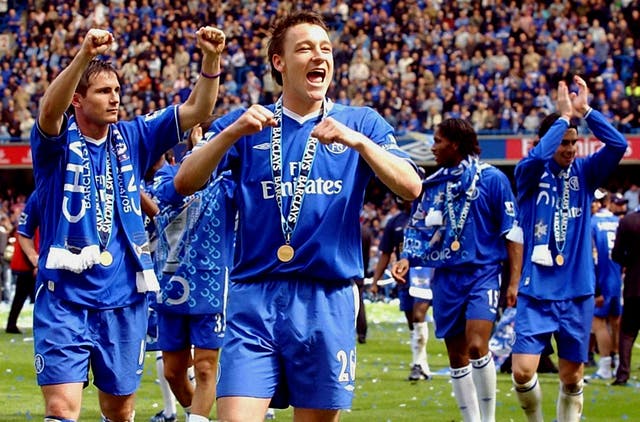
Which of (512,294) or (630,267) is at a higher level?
(512,294)

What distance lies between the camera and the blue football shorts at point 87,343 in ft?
21.9

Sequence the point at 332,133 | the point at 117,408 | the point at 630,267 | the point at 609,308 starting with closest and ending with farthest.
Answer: the point at 332,133
the point at 117,408
the point at 630,267
the point at 609,308

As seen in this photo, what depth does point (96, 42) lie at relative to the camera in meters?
6.10

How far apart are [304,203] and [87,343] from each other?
1694 millimetres

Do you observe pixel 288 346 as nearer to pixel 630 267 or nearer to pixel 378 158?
pixel 378 158

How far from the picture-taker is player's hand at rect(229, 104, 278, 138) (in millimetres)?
5258

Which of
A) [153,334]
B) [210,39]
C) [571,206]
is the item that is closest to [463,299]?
[571,206]

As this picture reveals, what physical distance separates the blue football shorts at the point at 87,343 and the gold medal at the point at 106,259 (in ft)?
0.80

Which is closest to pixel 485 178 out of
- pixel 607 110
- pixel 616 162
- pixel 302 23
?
pixel 616 162

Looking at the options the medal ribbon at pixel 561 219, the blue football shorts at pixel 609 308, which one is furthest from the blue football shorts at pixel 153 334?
the blue football shorts at pixel 609 308

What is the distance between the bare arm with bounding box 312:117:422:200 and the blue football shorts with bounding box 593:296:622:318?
34.6 feet

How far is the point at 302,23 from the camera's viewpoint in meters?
5.80

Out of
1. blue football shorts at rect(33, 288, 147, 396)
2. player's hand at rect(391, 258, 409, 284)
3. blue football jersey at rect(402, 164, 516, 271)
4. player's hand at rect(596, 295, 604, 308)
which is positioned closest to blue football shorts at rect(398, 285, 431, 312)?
→ player's hand at rect(596, 295, 604, 308)

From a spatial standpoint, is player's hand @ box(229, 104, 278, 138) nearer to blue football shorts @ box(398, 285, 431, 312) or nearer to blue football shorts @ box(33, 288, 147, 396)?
blue football shorts @ box(33, 288, 147, 396)
